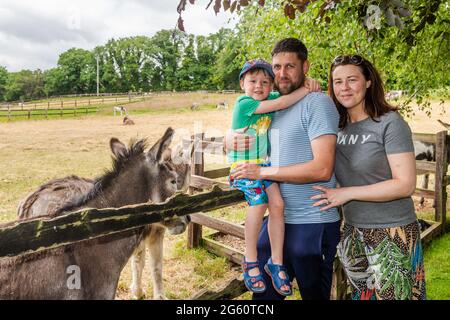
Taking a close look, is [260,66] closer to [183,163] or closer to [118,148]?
[118,148]

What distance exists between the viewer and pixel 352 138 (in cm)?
227

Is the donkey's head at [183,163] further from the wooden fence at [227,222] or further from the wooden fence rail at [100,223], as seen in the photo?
the wooden fence rail at [100,223]

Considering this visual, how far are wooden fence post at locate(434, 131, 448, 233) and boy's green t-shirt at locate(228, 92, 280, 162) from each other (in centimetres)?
530

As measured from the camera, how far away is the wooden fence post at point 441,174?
6.41m

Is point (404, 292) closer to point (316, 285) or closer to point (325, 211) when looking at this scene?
point (316, 285)

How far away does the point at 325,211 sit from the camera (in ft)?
7.48

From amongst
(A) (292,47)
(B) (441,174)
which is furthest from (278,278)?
(B) (441,174)

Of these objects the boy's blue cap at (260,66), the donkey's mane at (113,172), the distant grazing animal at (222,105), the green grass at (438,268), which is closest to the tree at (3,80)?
the distant grazing animal at (222,105)

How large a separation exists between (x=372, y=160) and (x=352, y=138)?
0.20 metres

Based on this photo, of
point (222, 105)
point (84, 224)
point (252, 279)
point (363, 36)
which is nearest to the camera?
point (84, 224)

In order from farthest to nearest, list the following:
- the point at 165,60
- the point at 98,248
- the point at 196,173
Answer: the point at 165,60
the point at 196,173
the point at 98,248

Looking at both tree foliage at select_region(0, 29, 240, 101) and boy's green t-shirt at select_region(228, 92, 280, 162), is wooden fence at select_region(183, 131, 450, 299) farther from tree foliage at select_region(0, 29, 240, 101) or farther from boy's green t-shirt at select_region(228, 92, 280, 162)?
tree foliage at select_region(0, 29, 240, 101)

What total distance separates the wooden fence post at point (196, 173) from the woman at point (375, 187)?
397 centimetres
